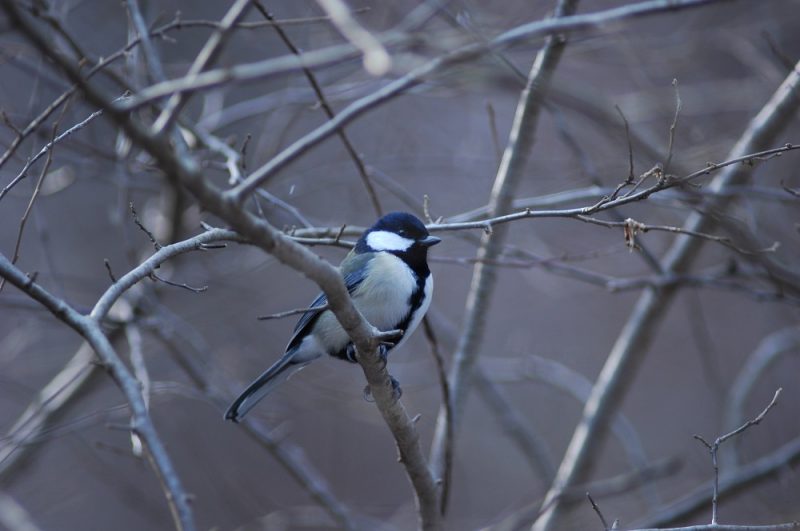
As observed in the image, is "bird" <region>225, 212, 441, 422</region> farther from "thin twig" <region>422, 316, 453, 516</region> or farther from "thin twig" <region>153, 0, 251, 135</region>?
"thin twig" <region>153, 0, 251, 135</region>

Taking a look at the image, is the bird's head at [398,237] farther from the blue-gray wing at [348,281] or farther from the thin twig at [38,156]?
the thin twig at [38,156]

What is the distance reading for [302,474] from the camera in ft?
13.9

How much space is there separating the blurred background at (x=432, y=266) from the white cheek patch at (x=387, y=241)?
0.41 meters

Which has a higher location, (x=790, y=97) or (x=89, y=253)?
(x=89, y=253)

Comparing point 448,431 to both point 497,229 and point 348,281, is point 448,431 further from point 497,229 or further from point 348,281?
point 497,229

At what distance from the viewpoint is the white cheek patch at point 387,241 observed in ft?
13.4

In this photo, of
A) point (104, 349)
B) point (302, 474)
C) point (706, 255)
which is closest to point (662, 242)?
point (706, 255)

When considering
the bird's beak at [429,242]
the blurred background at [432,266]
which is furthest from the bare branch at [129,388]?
the bird's beak at [429,242]

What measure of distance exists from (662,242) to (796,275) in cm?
202

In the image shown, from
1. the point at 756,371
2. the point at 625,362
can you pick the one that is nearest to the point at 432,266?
the point at 625,362

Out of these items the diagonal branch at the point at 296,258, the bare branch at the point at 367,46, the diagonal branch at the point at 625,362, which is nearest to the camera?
the diagonal branch at the point at 296,258

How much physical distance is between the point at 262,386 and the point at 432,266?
4.13 meters

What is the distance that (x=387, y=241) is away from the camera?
4.18 meters

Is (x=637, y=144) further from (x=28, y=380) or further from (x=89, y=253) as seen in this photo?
(x=89, y=253)
